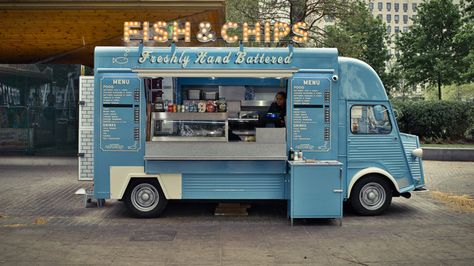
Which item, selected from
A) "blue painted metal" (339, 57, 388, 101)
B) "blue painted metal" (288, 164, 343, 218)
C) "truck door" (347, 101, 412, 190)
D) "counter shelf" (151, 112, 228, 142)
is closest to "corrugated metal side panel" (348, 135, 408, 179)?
"truck door" (347, 101, 412, 190)

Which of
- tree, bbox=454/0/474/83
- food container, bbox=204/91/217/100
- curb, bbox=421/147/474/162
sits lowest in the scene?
curb, bbox=421/147/474/162

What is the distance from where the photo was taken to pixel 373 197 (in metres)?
8.73

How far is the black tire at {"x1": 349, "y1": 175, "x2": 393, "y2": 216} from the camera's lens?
8648 millimetres

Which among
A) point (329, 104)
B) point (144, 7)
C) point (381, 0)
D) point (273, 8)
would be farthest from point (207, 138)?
point (381, 0)

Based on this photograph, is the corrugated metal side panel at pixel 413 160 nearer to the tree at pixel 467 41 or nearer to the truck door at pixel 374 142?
the truck door at pixel 374 142

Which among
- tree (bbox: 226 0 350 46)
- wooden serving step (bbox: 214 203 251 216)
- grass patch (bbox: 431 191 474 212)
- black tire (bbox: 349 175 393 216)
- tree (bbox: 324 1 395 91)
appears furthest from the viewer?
tree (bbox: 226 0 350 46)

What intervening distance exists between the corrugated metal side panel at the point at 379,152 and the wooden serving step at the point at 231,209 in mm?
2156

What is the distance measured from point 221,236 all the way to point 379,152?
3.30 meters

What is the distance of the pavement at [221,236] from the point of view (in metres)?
6.16

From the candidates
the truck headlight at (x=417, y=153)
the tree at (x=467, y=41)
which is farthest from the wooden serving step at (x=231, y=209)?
the tree at (x=467, y=41)

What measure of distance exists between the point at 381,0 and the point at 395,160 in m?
148

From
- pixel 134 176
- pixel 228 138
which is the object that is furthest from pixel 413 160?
pixel 134 176

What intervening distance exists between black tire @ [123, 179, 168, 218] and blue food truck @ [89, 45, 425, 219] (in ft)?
0.06

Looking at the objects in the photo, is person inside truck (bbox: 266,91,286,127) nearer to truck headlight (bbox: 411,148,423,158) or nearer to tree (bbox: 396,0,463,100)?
truck headlight (bbox: 411,148,423,158)
